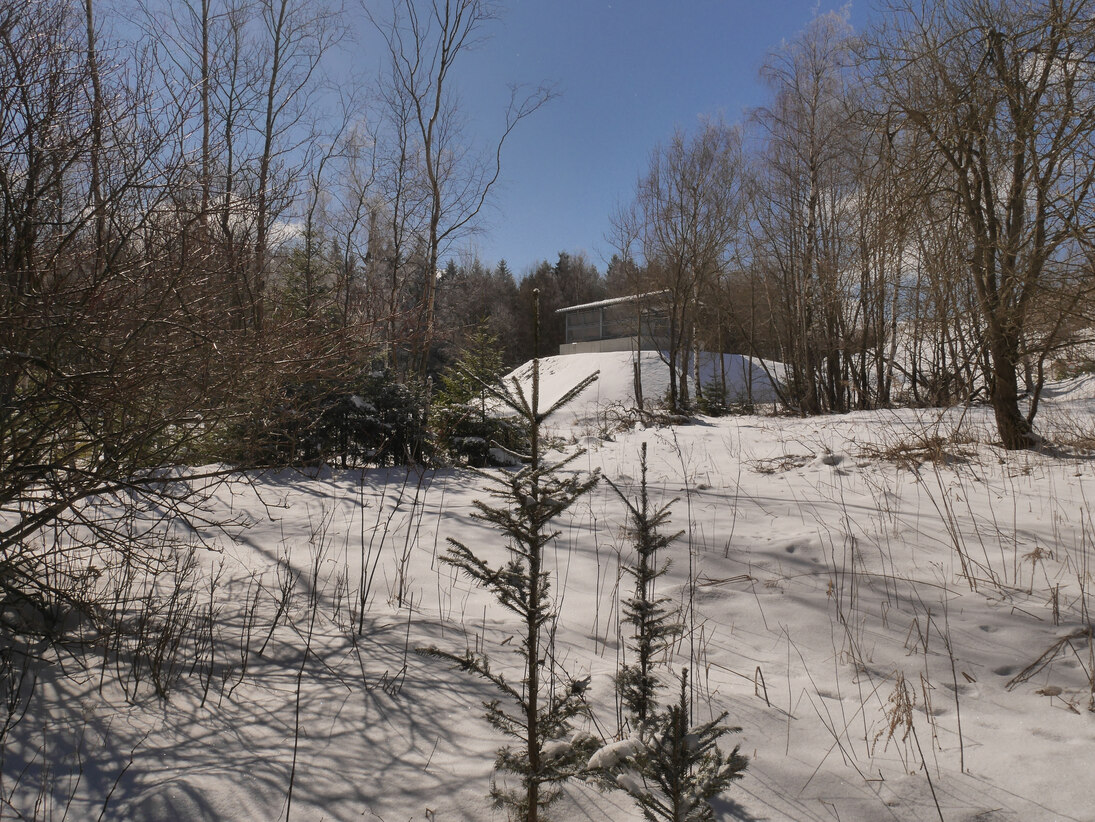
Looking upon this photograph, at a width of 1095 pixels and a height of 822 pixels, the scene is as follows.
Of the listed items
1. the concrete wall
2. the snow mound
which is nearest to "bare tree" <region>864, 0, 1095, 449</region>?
the snow mound

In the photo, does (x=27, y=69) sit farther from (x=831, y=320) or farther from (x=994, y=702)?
(x=831, y=320)

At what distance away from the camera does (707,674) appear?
238 cm

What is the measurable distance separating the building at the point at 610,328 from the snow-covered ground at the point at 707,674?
17414 millimetres

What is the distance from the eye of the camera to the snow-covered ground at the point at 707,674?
5.56ft

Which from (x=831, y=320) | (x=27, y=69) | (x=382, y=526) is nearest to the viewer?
(x=27, y=69)

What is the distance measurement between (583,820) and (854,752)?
933mm

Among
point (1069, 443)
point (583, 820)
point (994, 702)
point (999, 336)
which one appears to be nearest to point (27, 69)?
point (583, 820)

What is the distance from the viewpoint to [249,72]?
39.0 ft

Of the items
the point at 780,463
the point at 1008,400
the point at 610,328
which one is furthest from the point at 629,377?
the point at 1008,400

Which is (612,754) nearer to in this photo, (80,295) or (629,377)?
(80,295)

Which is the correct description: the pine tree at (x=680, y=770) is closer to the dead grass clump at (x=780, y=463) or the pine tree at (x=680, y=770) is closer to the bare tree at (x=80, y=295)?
the bare tree at (x=80, y=295)

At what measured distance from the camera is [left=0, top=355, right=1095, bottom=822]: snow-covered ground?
66.7 inches

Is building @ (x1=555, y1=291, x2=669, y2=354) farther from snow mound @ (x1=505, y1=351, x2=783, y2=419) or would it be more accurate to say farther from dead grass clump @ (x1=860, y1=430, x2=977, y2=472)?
dead grass clump @ (x1=860, y1=430, x2=977, y2=472)

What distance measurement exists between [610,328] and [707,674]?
33.7 metres
